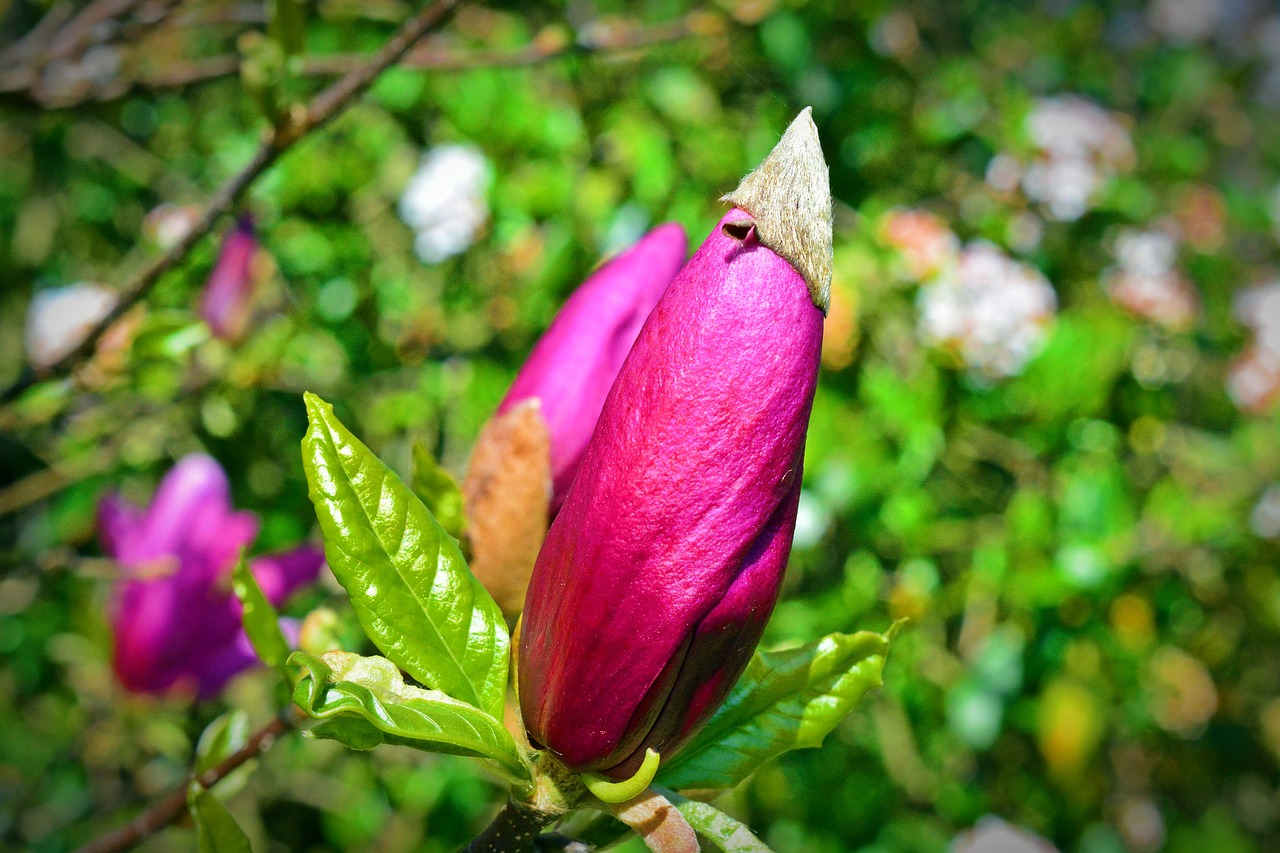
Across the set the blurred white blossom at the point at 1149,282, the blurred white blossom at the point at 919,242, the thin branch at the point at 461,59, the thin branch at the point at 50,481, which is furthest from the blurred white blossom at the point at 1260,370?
the thin branch at the point at 50,481

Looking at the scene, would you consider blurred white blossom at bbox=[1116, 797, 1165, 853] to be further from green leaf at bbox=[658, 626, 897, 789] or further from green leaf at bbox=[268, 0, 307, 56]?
green leaf at bbox=[268, 0, 307, 56]

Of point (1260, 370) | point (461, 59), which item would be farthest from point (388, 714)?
point (1260, 370)

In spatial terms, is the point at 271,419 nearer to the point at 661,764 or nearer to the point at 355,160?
the point at 355,160

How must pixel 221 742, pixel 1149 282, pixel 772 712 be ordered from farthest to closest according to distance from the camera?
1. pixel 1149 282
2. pixel 221 742
3. pixel 772 712

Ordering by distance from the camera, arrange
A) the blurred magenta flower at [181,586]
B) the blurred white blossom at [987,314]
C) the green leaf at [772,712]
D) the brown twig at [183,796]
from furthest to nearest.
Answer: the blurred white blossom at [987,314], the blurred magenta flower at [181,586], the brown twig at [183,796], the green leaf at [772,712]

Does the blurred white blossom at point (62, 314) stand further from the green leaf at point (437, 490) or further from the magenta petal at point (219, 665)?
the green leaf at point (437, 490)

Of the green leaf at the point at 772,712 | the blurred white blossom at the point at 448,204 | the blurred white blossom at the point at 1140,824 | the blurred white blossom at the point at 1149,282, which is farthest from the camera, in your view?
the blurred white blossom at the point at 1140,824

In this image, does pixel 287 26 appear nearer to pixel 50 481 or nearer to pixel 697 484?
pixel 697 484
